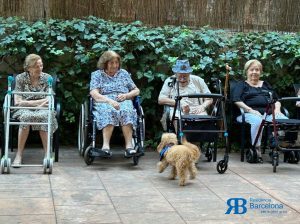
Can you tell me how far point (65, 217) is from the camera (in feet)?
12.6

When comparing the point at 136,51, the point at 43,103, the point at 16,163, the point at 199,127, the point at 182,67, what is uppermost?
the point at 136,51

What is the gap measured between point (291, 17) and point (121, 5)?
2.54 m

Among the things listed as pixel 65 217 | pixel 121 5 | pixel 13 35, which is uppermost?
pixel 121 5

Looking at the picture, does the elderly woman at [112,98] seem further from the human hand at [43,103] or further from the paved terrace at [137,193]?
the human hand at [43,103]

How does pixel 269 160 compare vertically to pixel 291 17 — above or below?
below

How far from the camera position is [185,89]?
6238mm

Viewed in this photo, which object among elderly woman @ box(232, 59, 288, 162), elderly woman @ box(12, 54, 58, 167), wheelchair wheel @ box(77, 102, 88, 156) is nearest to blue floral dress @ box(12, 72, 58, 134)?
elderly woman @ box(12, 54, 58, 167)

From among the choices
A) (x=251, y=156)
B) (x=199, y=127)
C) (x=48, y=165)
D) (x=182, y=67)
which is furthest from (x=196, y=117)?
(x=48, y=165)

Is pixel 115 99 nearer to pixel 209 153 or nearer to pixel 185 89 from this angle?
pixel 185 89

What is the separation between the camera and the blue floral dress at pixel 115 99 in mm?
5754

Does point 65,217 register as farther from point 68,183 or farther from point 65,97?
point 65,97

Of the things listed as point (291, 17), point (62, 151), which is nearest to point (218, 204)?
point (62, 151)

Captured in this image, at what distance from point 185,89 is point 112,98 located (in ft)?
2.93

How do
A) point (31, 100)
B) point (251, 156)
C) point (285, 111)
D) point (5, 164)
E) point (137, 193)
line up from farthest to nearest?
point (285, 111) → point (251, 156) → point (31, 100) → point (5, 164) → point (137, 193)
